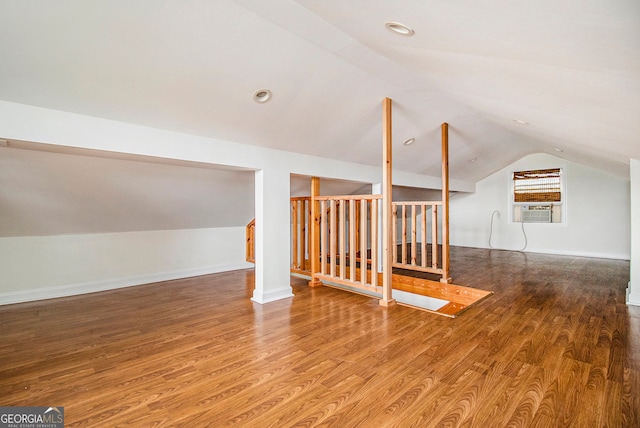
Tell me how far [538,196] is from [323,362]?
7.48 metres

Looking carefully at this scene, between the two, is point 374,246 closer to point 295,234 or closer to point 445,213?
point 445,213

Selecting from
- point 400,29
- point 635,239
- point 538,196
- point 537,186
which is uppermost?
point 400,29

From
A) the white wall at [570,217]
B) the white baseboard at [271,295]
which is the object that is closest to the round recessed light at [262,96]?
the white baseboard at [271,295]

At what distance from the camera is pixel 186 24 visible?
1.97 metres

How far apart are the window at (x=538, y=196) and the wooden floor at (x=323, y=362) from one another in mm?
3880

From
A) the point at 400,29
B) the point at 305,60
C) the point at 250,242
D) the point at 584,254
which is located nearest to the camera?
the point at 400,29

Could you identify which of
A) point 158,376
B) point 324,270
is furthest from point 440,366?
point 324,270

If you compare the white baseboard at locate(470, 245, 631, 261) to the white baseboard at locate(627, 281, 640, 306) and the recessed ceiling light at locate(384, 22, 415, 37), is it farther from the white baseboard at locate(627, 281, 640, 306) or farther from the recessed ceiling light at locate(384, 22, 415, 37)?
the recessed ceiling light at locate(384, 22, 415, 37)

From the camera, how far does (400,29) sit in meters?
1.75

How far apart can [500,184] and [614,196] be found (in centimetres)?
216

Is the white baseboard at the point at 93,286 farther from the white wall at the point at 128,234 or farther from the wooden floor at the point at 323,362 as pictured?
the wooden floor at the point at 323,362

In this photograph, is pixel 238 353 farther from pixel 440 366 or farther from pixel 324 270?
pixel 324 270

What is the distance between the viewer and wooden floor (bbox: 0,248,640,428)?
1592 millimetres

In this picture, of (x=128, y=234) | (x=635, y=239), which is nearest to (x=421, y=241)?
(x=635, y=239)
